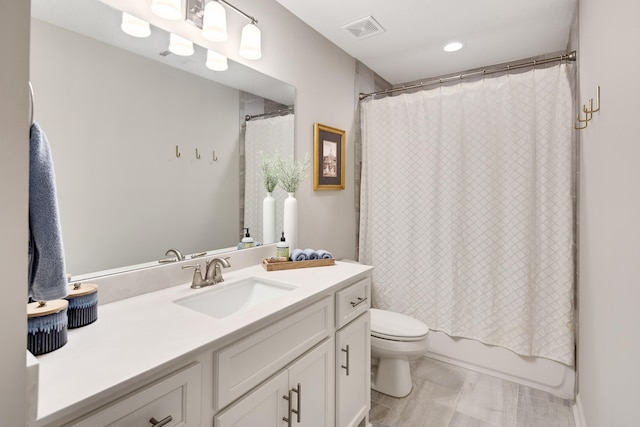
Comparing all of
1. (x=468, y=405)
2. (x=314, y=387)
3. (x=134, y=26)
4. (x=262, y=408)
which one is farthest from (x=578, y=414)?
(x=134, y=26)

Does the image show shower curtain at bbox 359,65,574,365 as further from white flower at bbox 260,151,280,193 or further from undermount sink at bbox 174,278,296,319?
undermount sink at bbox 174,278,296,319

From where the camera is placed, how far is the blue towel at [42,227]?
617 mm

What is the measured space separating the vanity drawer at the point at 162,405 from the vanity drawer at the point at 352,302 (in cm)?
73

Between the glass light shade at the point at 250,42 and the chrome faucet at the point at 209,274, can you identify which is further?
the glass light shade at the point at 250,42

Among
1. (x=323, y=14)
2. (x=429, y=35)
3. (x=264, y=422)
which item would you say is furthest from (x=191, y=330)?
(x=429, y=35)

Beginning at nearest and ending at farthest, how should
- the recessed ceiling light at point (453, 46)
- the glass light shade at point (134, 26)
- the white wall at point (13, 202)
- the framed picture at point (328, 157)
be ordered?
the white wall at point (13, 202), the glass light shade at point (134, 26), the framed picture at point (328, 157), the recessed ceiling light at point (453, 46)

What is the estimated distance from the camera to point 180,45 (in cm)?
141

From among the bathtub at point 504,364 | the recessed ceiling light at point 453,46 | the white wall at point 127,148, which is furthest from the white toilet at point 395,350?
the recessed ceiling light at point 453,46

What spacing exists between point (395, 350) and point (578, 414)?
1.04 m

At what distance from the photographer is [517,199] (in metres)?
2.10

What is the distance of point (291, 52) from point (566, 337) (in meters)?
2.46

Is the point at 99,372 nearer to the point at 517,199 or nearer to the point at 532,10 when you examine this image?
the point at 517,199

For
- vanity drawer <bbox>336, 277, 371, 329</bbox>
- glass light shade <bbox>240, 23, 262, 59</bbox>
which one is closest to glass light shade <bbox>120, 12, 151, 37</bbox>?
A: glass light shade <bbox>240, 23, 262, 59</bbox>

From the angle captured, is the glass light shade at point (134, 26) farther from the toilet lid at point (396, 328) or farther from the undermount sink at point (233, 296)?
the toilet lid at point (396, 328)
